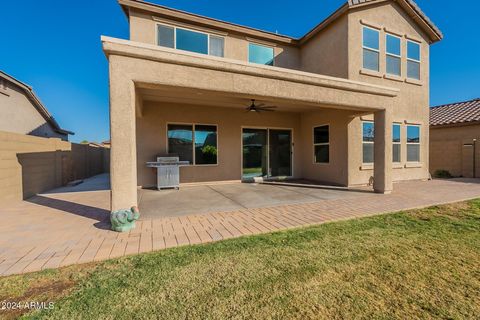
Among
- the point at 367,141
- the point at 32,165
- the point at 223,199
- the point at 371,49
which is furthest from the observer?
the point at 371,49

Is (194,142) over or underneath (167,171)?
over

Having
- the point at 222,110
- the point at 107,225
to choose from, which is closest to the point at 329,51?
the point at 222,110

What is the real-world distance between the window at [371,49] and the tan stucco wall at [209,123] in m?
3.58

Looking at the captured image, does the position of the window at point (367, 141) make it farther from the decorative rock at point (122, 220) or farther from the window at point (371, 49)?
the decorative rock at point (122, 220)

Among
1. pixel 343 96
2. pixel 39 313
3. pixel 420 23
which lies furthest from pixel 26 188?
pixel 420 23

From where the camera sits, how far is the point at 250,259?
295 cm

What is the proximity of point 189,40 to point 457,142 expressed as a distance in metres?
15.0

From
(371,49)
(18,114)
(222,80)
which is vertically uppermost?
(371,49)

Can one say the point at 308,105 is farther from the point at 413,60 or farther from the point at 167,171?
the point at 413,60

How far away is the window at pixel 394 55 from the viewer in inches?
370

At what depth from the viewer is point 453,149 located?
12.2 m

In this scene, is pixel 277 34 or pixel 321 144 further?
pixel 277 34

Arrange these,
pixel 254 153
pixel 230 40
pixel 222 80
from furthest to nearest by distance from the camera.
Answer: pixel 254 153, pixel 230 40, pixel 222 80

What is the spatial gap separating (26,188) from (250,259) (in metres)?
7.76
